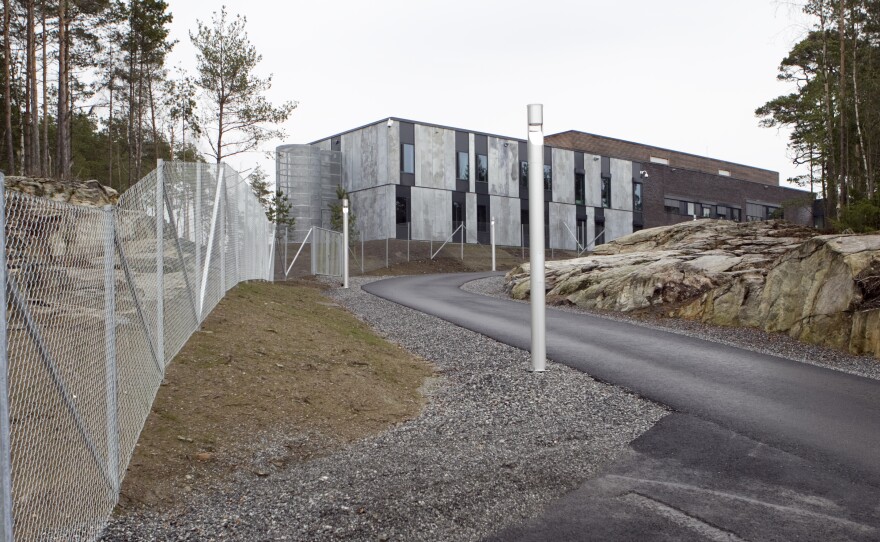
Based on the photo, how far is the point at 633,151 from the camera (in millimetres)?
68500

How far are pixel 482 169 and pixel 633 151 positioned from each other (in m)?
24.1

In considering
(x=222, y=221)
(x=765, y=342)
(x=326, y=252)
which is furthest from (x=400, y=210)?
(x=765, y=342)

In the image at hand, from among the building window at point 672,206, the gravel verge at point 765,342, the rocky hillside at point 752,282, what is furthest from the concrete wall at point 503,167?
the gravel verge at point 765,342

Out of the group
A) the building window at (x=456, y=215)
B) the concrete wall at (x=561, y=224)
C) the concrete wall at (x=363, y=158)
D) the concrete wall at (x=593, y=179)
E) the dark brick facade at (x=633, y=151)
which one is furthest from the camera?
the dark brick facade at (x=633, y=151)

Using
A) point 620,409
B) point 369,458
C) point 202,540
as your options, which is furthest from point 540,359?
point 202,540

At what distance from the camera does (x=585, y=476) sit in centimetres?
579

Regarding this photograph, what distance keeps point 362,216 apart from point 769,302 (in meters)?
36.2

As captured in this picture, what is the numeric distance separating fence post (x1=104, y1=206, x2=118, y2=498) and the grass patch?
38cm

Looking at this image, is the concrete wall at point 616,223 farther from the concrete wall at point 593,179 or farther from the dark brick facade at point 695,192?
the dark brick facade at point 695,192

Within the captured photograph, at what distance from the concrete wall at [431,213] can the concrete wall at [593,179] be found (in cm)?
1386

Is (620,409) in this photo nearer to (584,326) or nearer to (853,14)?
(584,326)

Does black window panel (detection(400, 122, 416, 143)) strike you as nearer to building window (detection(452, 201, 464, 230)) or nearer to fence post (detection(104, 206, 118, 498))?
building window (detection(452, 201, 464, 230))

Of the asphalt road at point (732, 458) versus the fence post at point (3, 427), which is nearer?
the fence post at point (3, 427)

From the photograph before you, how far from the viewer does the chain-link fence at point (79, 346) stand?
11.6ft
